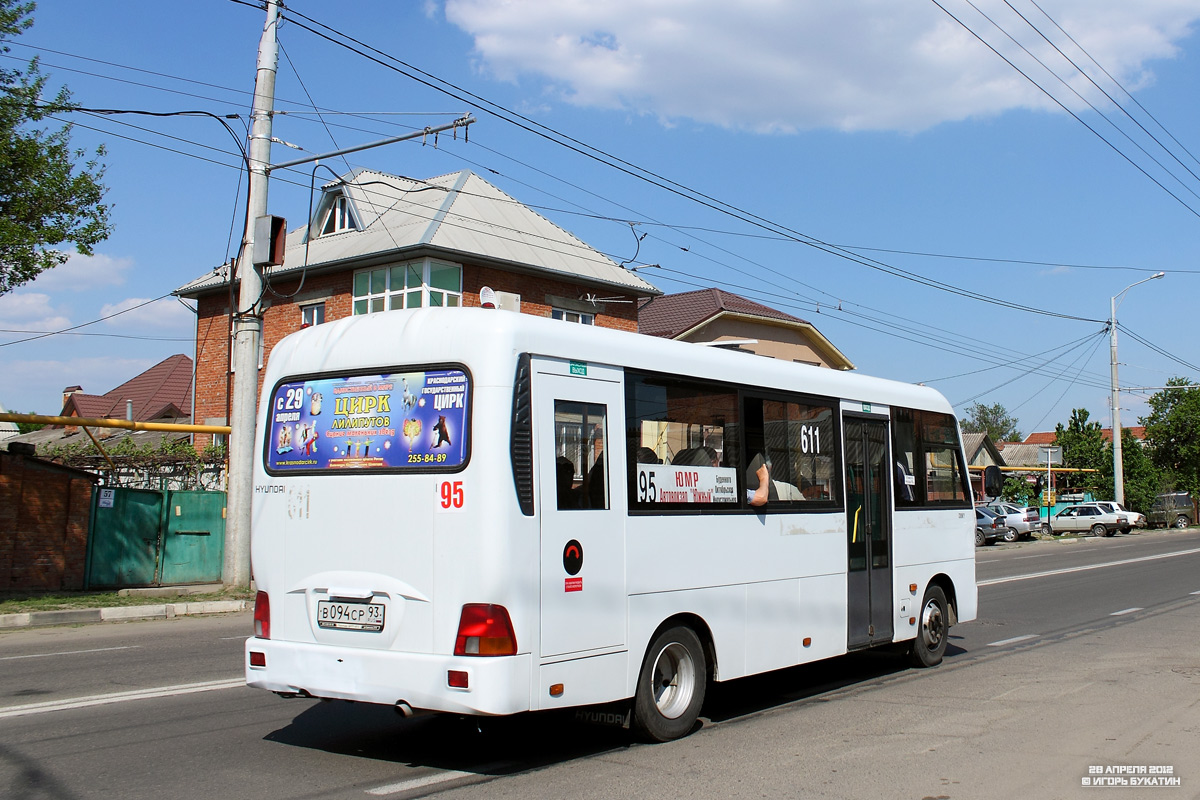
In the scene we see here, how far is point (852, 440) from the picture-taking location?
29.8 ft

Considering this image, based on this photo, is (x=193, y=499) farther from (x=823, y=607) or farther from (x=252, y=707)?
(x=823, y=607)

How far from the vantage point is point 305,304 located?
31.9 meters

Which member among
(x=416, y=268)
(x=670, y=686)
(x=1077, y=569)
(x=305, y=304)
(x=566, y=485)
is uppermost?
(x=416, y=268)

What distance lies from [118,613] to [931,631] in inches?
440

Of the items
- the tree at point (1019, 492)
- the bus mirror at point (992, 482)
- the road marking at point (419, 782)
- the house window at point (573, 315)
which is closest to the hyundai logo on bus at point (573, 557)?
the road marking at point (419, 782)

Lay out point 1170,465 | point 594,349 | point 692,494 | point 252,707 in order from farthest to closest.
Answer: point 1170,465
point 252,707
point 692,494
point 594,349

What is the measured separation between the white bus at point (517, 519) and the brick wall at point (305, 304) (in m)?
21.5

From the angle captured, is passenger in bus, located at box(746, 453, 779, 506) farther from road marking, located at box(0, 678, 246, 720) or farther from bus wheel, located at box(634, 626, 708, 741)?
road marking, located at box(0, 678, 246, 720)

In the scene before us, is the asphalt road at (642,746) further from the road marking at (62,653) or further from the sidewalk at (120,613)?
the sidewalk at (120,613)

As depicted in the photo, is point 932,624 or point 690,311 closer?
point 932,624

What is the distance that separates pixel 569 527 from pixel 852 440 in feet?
12.8

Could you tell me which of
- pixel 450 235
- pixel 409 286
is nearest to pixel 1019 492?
pixel 450 235

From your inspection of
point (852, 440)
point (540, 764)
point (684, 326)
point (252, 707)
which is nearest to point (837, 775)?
point (540, 764)

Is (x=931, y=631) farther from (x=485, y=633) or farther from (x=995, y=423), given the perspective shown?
(x=995, y=423)
